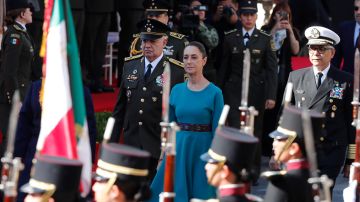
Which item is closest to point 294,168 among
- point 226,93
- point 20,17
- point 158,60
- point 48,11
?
point 48,11

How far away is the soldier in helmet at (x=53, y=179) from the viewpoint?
9445mm

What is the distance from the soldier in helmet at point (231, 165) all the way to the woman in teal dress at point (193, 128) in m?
2.86

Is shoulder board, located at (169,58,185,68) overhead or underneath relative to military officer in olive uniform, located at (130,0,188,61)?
underneath

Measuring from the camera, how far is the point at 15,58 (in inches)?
575

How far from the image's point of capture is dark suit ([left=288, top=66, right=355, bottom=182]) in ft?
43.4

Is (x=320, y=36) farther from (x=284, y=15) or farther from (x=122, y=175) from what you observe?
(x=122, y=175)

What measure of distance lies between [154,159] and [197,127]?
687 mm

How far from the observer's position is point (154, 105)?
13734mm

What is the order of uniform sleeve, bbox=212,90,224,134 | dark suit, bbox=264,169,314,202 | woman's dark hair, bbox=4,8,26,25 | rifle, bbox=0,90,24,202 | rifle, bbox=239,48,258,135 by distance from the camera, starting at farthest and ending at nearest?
1. woman's dark hair, bbox=4,8,26,25
2. uniform sleeve, bbox=212,90,224,134
3. dark suit, bbox=264,169,314,202
4. rifle, bbox=239,48,258,135
5. rifle, bbox=0,90,24,202

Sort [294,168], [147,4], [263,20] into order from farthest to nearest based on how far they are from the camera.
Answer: [263,20], [147,4], [294,168]

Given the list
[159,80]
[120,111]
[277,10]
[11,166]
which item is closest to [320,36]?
[159,80]

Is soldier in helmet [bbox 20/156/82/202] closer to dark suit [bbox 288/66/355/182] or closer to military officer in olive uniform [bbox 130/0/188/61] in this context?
dark suit [bbox 288/66/355/182]

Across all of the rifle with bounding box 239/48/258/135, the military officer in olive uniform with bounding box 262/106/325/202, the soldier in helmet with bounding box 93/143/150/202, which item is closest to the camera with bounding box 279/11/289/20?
the military officer in olive uniform with bounding box 262/106/325/202

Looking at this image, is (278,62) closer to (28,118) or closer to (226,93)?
(226,93)
